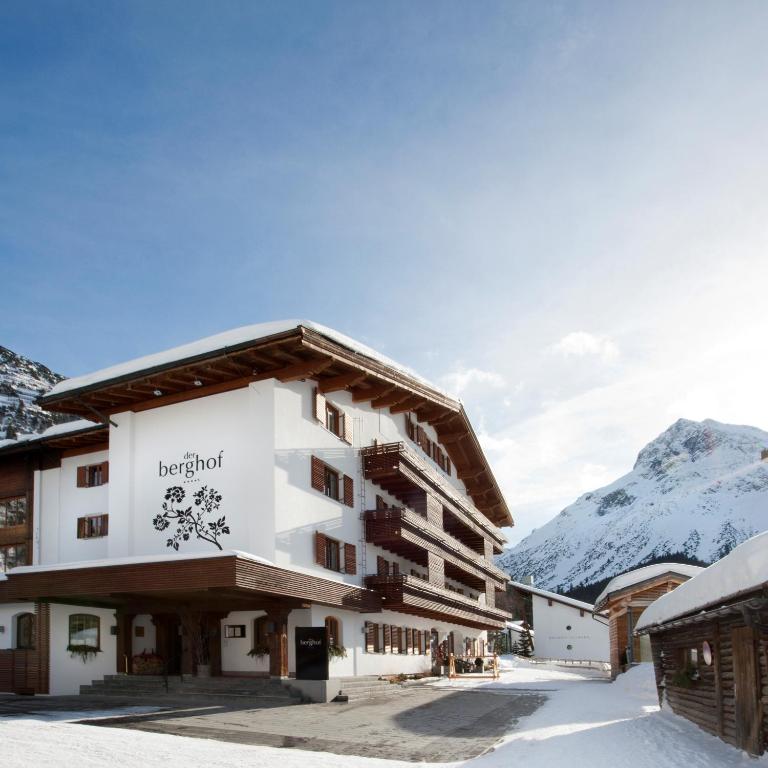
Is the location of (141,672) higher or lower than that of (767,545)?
lower

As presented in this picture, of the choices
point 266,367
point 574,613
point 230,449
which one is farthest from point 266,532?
point 574,613

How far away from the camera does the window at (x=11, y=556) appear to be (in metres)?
32.7

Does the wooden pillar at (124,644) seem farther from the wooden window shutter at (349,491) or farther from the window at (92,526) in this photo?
the wooden window shutter at (349,491)

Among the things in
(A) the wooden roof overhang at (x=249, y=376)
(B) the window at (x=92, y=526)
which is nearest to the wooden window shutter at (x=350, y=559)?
(A) the wooden roof overhang at (x=249, y=376)

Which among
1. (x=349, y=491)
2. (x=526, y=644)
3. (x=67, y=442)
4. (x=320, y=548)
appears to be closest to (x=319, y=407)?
(x=349, y=491)

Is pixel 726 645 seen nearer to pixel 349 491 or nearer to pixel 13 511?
pixel 349 491

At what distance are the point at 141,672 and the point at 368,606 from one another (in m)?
7.90

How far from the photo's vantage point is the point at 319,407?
29188mm

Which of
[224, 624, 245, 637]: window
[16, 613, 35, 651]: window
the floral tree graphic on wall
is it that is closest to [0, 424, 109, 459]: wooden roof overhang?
the floral tree graphic on wall

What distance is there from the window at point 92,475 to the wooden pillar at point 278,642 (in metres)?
9.91

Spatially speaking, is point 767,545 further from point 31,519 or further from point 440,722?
point 31,519

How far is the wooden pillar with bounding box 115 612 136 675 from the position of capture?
27.9m

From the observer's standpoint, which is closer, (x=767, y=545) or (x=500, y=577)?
(x=767, y=545)

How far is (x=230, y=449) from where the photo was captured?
88.5 feet
